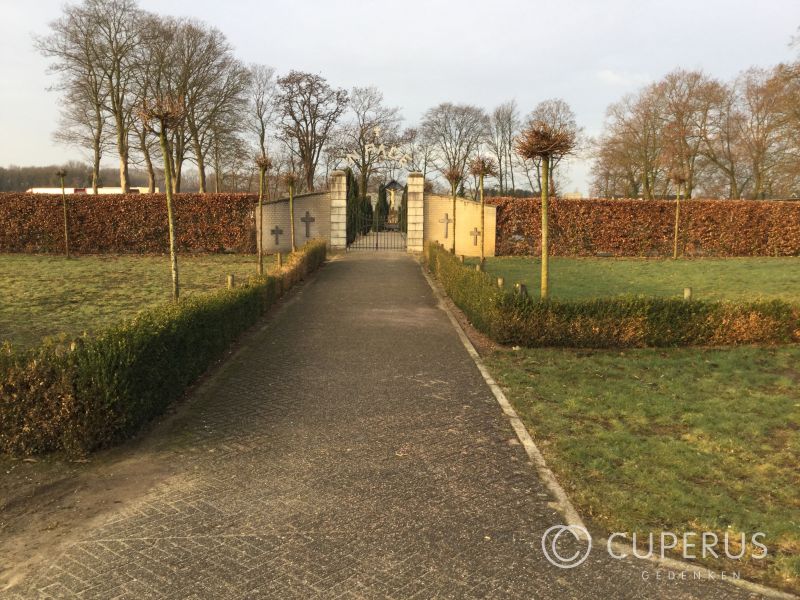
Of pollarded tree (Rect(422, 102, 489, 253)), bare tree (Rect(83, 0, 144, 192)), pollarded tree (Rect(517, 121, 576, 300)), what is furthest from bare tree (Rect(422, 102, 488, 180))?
pollarded tree (Rect(517, 121, 576, 300))

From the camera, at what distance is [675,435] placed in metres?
5.47

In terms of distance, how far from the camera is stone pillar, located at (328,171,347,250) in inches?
942

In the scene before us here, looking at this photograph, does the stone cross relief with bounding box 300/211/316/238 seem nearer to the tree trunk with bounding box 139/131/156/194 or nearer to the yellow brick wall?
the yellow brick wall

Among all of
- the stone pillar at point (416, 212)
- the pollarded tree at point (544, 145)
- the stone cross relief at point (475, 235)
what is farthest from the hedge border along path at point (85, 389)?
the stone cross relief at point (475, 235)

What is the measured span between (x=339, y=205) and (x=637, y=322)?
55.9 ft

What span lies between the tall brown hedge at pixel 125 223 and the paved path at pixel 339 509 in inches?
702

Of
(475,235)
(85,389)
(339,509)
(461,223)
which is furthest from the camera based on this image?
(461,223)

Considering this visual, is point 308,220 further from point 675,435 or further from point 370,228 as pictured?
A: point 675,435

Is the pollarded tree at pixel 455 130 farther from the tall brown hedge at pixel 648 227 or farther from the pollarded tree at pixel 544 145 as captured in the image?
the pollarded tree at pixel 544 145

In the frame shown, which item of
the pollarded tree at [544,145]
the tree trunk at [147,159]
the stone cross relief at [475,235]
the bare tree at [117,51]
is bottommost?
the stone cross relief at [475,235]

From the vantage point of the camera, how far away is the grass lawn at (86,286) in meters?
10.1
